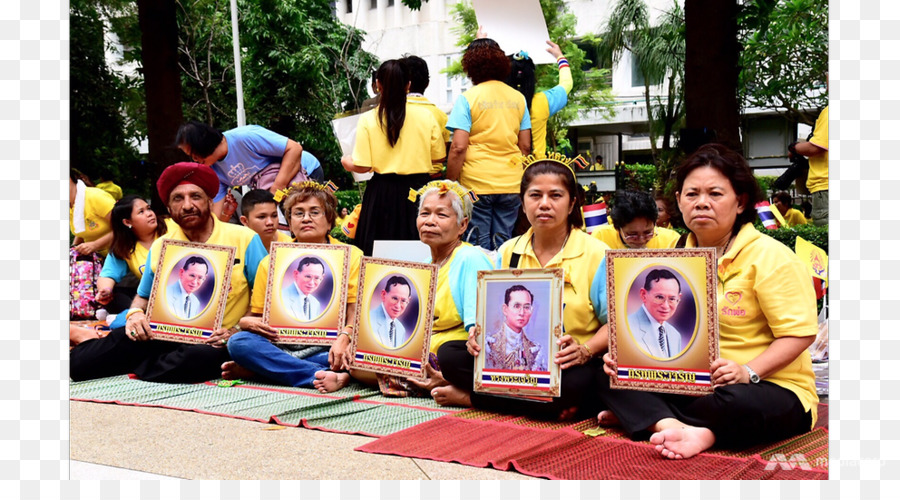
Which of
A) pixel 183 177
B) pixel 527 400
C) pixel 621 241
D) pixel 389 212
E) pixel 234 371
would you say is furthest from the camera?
pixel 389 212

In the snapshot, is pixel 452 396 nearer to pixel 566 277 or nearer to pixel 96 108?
pixel 566 277

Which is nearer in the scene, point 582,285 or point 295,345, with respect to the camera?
point 582,285

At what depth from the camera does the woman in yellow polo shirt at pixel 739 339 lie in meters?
3.17

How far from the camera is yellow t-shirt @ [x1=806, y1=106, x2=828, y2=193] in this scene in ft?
19.7

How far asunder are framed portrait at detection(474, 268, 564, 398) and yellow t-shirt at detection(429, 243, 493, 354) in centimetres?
34

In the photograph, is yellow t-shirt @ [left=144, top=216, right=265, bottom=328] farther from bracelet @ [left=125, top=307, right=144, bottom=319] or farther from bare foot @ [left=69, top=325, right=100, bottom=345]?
bare foot @ [left=69, top=325, right=100, bottom=345]

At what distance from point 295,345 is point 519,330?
1720 millimetres

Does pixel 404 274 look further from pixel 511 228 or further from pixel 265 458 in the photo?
pixel 511 228

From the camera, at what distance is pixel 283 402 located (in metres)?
4.33

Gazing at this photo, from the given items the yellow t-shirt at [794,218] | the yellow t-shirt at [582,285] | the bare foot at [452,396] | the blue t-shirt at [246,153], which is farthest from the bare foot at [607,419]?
the yellow t-shirt at [794,218]

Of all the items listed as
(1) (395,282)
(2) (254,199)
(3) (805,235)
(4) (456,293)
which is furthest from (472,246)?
(3) (805,235)

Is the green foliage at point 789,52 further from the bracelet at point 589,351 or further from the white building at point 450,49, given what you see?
the white building at point 450,49

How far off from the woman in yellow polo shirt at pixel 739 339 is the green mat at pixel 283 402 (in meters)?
1.07

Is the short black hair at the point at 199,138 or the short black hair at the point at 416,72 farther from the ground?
the short black hair at the point at 416,72
